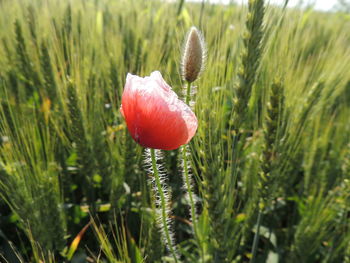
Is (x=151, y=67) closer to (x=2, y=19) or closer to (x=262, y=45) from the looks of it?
(x=262, y=45)

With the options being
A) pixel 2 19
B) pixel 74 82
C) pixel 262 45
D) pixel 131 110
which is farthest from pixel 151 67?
pixel 2 19

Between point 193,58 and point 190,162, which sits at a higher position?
point 193,58

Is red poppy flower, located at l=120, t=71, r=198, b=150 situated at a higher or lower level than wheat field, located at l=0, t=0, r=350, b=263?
higher

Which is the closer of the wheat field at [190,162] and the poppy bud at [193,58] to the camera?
the poppy bud at [193,58]

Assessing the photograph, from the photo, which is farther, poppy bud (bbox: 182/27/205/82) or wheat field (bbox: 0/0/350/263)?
wheat field (bbox: 0/0/350/263)

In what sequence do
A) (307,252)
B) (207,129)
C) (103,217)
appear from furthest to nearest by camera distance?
(103,217) < (307,252) < (207,129)

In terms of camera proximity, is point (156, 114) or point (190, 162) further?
point (190, 162)

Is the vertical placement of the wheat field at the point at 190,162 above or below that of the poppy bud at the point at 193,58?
below

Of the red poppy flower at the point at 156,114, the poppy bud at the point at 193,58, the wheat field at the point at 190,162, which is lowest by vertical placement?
the wheat field at the point at 190,162
